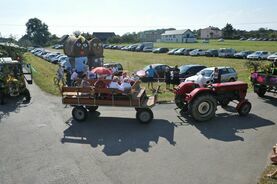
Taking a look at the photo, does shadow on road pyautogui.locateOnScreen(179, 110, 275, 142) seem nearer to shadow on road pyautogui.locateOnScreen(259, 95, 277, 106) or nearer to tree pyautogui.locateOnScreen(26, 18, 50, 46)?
shadow on road pyautogui.locateOnScreen(259, 95, 277, 106)

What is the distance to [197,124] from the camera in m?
12.4

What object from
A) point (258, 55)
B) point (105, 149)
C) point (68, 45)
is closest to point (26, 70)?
point (68, 45)

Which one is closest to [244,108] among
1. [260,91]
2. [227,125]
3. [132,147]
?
[227,125]

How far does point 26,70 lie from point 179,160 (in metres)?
16.7

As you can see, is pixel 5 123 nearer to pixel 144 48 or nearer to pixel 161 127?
pixel 161 127

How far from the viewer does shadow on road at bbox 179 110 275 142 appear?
1110 cm

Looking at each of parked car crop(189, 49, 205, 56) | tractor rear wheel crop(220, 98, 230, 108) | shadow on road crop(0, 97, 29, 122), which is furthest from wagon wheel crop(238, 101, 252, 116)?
parked car crop(189, 49, 205, 56)

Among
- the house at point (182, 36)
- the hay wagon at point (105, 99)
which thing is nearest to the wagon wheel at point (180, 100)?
the hay wagon at point (105, 99)

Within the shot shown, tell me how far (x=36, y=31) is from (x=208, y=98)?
119 metres

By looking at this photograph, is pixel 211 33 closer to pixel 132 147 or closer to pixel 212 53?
pixel 212 53

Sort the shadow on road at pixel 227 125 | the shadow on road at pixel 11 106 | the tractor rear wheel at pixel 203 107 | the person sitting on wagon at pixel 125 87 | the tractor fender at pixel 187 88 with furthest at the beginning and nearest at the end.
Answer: the shadow on road at pixel 11 106 → the tractor fender at pixel 187 88 → the tractor rear wheel at pixel 203 107 → the person sitting on wagon at pixel 125 87 → the shadow on road at pixel 227 125

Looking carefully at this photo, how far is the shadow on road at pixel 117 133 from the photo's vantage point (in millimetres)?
10266

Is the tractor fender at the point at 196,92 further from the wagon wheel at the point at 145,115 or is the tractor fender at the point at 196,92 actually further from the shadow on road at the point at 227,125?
the wagon wheel at the point at 145,115

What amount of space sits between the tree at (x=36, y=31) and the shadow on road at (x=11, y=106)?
106195mm
